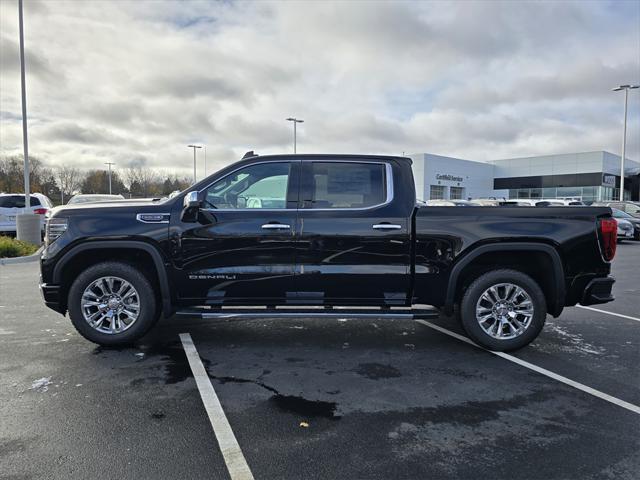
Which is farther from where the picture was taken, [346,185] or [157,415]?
[346,185]

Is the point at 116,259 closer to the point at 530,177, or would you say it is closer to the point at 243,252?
the point at 243,252

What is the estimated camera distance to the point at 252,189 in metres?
5.03

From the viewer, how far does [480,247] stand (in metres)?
4.82

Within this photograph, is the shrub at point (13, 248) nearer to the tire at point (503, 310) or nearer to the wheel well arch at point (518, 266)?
the wheel well arch at point (518, 266)

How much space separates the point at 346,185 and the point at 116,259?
8.46 ft

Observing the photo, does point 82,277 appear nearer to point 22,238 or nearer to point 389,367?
point 389,367

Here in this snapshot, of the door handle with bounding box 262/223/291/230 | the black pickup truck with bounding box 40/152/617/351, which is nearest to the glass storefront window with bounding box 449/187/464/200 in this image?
the black pickup truck with bounding box 40/152/617/351

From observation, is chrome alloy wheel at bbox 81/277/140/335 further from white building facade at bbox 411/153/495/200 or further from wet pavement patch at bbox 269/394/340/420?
white building facade at bbox 411/153/495/200

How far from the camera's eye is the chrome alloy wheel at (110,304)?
192 inches

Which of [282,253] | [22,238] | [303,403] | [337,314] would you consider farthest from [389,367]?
[22,238]

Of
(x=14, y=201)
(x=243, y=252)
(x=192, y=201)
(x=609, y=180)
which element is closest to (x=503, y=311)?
(x=243, y=252)

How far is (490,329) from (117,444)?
144 inches

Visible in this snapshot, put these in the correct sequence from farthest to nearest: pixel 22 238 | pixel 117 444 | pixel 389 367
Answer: pixel 22 238 < pixel 389 367 < pixel 117 444

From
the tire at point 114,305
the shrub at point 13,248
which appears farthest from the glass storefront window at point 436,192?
the tire at point 114,305
